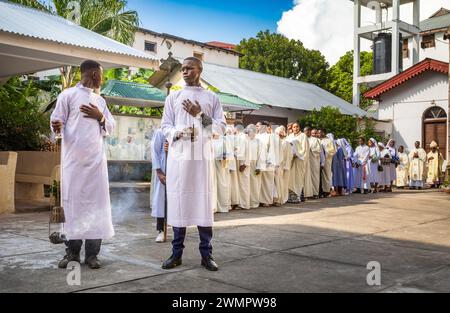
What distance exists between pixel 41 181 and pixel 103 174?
561cm

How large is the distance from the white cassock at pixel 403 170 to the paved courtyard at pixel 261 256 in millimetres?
11067

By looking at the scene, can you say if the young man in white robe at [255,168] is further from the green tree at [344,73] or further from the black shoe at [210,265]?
the green tree at [344,73]

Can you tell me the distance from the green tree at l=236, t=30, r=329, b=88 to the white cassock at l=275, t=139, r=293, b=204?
31903 mm

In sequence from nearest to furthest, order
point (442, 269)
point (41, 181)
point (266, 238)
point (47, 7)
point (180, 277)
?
point (180, 277) → point (442, 269) → point (266, 238) → point (41, 181) → point (47, 7)

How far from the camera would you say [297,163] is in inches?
522

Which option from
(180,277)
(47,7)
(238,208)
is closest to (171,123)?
(180,277)

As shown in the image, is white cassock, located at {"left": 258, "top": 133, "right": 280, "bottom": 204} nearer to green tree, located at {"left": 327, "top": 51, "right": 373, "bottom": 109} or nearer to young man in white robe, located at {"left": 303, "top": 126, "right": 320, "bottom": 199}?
young man in white robe, located at {"left": 303, "top": 126, "right": 320, "bottom": 199}

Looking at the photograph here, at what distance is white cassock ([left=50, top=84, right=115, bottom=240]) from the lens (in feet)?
16.0

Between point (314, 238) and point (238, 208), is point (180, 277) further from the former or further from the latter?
point (238, 208)

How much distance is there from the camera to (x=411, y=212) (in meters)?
10.2

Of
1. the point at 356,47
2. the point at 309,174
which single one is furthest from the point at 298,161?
the point at 356,47

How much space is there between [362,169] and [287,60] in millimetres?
28549

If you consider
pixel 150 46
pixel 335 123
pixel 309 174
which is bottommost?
pixel 309 174

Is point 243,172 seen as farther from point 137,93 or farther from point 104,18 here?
point 104,18
